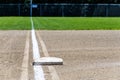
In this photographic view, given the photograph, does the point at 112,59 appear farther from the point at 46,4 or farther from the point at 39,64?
the point at 46,4

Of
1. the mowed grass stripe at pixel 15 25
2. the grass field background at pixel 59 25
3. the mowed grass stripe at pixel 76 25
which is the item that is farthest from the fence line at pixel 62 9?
the mowed grass stripe at pixel 15 25

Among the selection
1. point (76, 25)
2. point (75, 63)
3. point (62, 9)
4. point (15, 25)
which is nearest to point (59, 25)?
point (76, 25)

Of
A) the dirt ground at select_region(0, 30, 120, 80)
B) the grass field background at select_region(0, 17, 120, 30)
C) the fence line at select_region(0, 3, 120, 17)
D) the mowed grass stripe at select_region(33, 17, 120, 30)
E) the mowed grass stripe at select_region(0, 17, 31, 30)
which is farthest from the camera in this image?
the fence line at select_region(0, 3, 120, 17)

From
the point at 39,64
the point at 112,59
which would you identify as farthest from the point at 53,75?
the point at 112,59

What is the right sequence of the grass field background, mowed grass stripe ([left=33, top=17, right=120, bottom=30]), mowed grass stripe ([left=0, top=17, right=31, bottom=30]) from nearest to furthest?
mowed grass stripe ([left=0, top=17, right=31, bottom=30]), the grass field background, mowed grass stripe ([left=33, top=17, right=120, bottom=30])

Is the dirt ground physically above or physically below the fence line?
above

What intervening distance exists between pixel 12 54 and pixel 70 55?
1966mm

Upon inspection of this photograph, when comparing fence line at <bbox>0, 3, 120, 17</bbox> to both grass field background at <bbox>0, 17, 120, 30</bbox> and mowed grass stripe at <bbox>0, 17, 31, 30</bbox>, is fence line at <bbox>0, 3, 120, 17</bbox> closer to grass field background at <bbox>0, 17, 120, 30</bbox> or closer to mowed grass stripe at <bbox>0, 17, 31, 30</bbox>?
grass field background at <bbox>0, 17, 120, 30</bbox>

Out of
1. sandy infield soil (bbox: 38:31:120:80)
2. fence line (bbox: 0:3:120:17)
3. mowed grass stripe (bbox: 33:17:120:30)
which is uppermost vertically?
sandy infield soil (bbox: 38:31:120:80)

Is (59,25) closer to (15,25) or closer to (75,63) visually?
(15,25)

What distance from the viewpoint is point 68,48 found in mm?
14766

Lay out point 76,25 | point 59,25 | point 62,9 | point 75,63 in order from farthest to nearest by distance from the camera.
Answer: point 62,9 < point 76,25 < point 59,25 < point 75,63

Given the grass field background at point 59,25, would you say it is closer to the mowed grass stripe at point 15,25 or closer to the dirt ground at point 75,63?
the mowed grass stripe at point 15,25

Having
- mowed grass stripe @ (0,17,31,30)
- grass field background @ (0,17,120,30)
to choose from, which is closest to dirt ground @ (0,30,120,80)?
mowed grass stripe @ (0,17,31,30)
